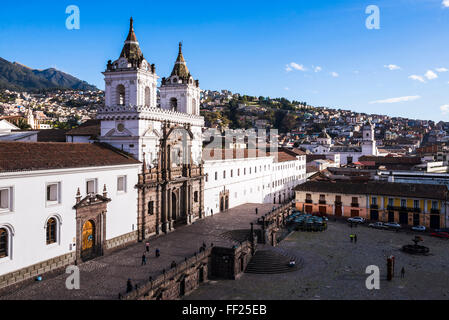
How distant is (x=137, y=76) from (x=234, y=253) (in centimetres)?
1705

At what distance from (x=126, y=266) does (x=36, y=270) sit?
210 inches

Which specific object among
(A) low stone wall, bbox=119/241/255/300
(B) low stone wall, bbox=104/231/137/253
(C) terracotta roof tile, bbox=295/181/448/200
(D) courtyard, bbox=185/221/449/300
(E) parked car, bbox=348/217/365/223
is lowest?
(D) courtyard, bbox=185/221/449/300

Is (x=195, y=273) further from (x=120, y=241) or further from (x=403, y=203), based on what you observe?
(x=403, y=203)

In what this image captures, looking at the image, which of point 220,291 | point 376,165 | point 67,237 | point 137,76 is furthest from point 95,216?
point 376,165

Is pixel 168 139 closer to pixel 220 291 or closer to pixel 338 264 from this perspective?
pixel 220 291

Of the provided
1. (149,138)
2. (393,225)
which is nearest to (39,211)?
(149,138)

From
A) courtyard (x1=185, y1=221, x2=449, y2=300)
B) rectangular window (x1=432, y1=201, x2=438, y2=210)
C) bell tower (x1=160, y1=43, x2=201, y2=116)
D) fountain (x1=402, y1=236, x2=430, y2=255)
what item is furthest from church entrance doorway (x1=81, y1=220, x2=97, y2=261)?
rectangular window (x1=432, y1=201, x2=438, y2=210)

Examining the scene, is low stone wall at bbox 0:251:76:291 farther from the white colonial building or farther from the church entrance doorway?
the church entrance doorway

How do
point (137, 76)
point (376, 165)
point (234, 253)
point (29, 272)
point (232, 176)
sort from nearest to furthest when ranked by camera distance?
point (29, 272) < point (234, 253) < point (137, 76) < point (232, 176) < point (376, 165)

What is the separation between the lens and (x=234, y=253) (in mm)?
26156

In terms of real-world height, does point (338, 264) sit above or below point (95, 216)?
below

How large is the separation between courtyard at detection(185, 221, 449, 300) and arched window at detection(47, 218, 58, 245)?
9.47 meters

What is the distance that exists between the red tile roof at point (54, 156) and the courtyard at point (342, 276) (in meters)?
11.6

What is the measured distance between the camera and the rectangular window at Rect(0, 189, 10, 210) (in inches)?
739
